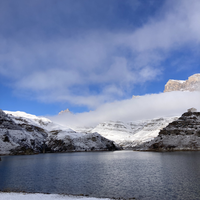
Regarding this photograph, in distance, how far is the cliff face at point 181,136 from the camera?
14575 centimetres

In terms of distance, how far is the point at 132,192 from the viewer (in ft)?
96.8

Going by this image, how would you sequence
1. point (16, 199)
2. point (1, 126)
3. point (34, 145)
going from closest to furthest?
1. point (16, 199)
2. point (1, 126)
3. point (34, 145)

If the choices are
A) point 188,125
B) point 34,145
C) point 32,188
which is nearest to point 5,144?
point 34,145

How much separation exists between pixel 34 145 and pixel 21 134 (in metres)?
20.5

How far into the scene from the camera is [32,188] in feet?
→ 112

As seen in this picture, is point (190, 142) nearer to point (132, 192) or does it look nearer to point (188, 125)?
point (188, 125)

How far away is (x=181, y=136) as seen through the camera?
5965 inches

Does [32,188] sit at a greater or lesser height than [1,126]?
lesser

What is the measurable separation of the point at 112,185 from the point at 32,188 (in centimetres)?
1551

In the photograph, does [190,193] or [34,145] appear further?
[34,145]

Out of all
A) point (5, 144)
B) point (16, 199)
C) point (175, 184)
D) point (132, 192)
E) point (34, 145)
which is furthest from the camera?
point (34, 145)

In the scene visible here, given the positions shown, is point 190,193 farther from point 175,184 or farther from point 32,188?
point 32,188

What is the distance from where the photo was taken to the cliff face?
14575cm

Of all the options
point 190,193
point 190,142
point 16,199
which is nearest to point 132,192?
point 190,193
